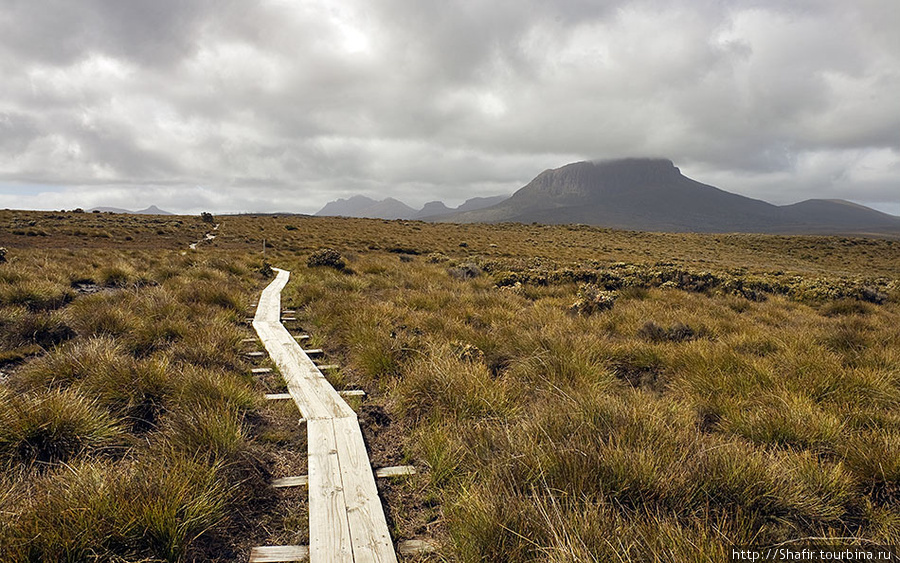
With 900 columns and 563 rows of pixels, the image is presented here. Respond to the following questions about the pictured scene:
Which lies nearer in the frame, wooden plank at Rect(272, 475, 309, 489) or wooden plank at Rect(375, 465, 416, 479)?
wooden plank at Rect(272, 475, 309, 489)

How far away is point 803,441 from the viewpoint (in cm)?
371

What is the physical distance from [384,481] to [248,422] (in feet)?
5.80

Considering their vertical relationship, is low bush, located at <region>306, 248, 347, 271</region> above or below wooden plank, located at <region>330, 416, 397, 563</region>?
above

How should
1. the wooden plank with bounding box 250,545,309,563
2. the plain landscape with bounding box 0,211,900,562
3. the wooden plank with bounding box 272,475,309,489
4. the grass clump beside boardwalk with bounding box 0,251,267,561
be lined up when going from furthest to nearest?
the wooden plank with bounding box 272,475,309,489, the wooden plank with bounding box 250,545,309,563, the plain landscape with bounding box 0,211,900,562, the grass clump beside boardwalk with bounding box 0,251,267,561

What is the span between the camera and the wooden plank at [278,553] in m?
2.57

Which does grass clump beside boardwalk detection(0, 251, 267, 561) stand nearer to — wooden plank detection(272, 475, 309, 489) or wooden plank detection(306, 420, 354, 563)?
wooden plank detection(272, 475, 309, 489)

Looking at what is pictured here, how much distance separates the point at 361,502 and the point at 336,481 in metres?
A: 0.36

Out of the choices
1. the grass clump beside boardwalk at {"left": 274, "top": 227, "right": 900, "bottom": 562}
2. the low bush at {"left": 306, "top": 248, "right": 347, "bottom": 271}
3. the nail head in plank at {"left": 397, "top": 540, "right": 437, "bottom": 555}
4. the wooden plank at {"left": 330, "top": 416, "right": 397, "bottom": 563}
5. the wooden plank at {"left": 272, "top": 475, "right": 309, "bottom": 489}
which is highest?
the low bush at {"left": 306, "top": 248, "right": 347, "bottom": 271}

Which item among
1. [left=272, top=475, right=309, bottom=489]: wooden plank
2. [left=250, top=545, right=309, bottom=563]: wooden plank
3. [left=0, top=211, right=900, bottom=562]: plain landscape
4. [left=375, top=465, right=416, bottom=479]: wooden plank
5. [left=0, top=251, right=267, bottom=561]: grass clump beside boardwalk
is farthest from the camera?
[left=375, top=465, right=416, bottom=479]: wooden plank

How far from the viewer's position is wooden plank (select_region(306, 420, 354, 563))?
2605 millimetres

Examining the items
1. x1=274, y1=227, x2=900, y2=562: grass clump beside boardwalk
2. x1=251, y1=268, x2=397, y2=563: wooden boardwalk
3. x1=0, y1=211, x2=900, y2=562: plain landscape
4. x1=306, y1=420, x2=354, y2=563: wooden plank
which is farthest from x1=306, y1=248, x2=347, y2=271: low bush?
x1=306, y1=420, x2=354, y2=563: wooden plank

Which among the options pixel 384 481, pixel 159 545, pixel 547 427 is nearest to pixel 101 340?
pixel 159 545

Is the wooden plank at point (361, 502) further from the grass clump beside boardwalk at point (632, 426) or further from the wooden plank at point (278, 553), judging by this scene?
the grass clump beside boardwalk at point (632, 426)

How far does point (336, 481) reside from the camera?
10.9ft
